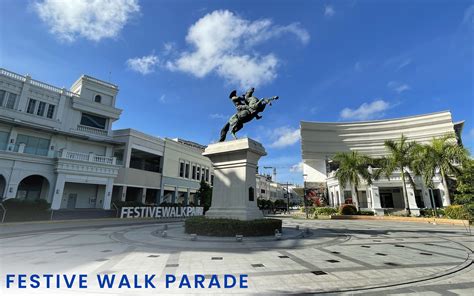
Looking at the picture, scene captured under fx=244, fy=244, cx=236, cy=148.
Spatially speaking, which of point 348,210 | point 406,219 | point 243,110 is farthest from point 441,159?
point 243,110

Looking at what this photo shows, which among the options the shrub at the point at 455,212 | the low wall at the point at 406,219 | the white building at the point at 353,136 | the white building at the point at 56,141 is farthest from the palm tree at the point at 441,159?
the white building at the point at 56,141

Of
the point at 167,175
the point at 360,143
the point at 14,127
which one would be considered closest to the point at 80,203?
the point at 14,127

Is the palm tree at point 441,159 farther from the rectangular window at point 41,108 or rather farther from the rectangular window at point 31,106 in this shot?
the rectangular window at point 31,106

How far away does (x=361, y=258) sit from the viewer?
894 centimetres

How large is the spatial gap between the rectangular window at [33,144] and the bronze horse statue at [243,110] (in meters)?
23.1

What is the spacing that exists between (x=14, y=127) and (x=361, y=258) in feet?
113

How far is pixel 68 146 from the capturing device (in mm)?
31141

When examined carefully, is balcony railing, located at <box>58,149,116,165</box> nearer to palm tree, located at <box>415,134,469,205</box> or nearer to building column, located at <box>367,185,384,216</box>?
palm tree, located at <box>415,134,469,205</box>

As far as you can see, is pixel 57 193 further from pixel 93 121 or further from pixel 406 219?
pixel 406 219

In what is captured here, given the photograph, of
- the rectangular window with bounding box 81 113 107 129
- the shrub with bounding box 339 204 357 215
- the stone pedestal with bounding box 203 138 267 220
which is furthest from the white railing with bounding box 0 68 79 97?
the shrub with bounding box 339 204 357 215

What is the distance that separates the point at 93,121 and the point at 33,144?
25.1 ft

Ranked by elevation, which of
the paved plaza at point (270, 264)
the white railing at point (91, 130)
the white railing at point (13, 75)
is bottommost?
the paved plaza at point (270, 264)

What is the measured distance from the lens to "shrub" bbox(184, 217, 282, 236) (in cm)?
1264

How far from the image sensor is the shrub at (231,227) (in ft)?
41.5
